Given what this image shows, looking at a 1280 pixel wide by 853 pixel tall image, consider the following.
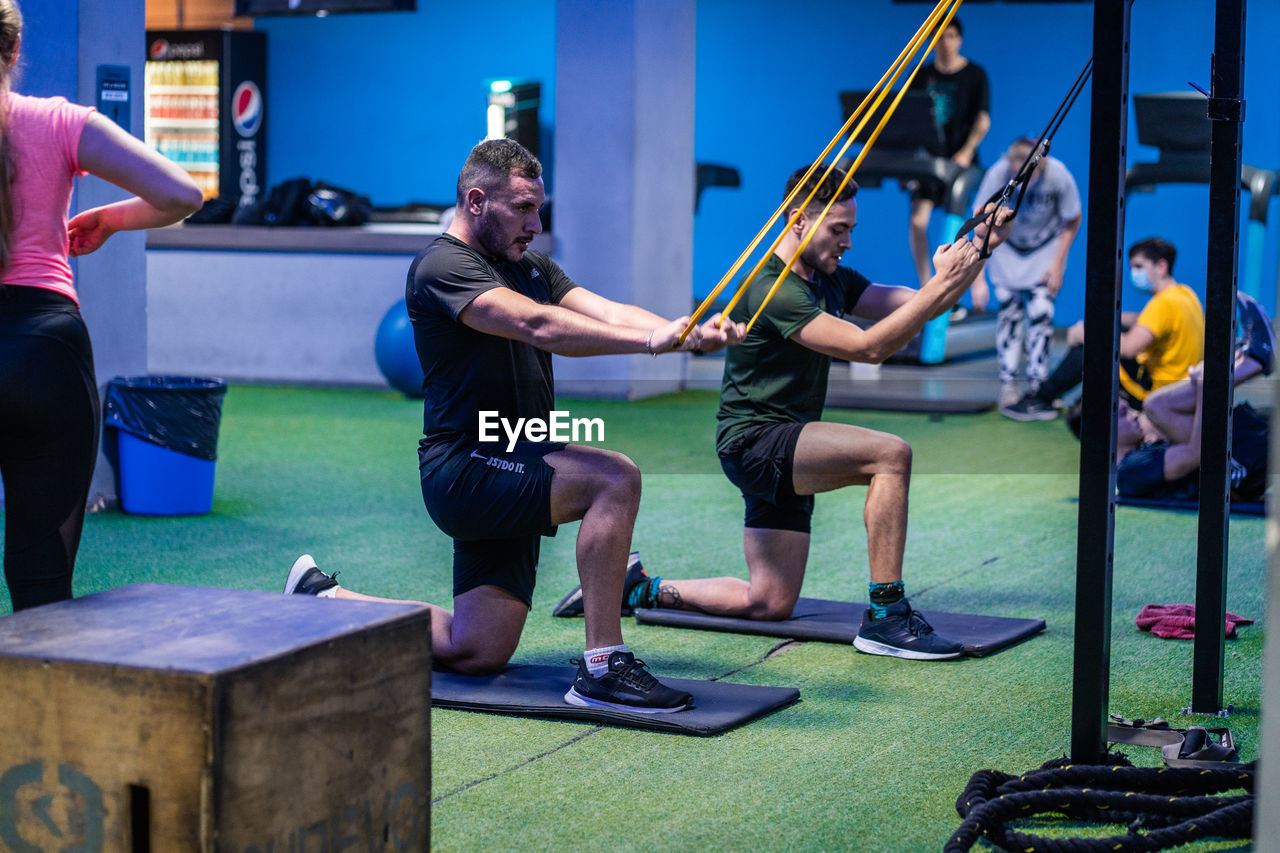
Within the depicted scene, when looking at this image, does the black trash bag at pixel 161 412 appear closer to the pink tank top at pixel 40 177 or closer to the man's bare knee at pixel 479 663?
the man's bare knee at pixel 479 663

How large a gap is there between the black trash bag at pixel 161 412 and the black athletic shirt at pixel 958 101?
592 cm

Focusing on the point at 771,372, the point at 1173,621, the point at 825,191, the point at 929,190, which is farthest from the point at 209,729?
the point at 929,190

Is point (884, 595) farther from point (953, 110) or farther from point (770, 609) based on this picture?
point (953, 110)

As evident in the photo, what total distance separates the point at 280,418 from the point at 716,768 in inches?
238

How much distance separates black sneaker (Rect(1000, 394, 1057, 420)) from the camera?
870 centimetres

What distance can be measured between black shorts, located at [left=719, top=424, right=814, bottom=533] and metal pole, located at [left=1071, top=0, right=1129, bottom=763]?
119 cm

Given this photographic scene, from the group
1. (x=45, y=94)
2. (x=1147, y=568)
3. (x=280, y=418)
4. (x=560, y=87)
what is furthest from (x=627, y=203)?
(x=1147, y=568)

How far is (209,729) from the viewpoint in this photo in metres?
1.84

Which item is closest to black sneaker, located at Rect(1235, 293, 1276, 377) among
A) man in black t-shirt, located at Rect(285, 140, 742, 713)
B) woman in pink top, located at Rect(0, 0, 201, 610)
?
man in black t-shirt, located at Rect(285, 140, 742, 713)

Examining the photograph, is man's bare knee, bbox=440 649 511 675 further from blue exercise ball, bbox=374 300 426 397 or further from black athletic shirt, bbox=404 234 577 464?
blue exercise ball, bbox=374 300 426 397

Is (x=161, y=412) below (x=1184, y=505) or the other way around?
the other way around

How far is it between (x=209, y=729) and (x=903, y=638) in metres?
2.39

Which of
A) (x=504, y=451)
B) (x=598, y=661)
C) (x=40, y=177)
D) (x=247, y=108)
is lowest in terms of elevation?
(x=598, y=661)

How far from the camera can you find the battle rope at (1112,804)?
2.52m
